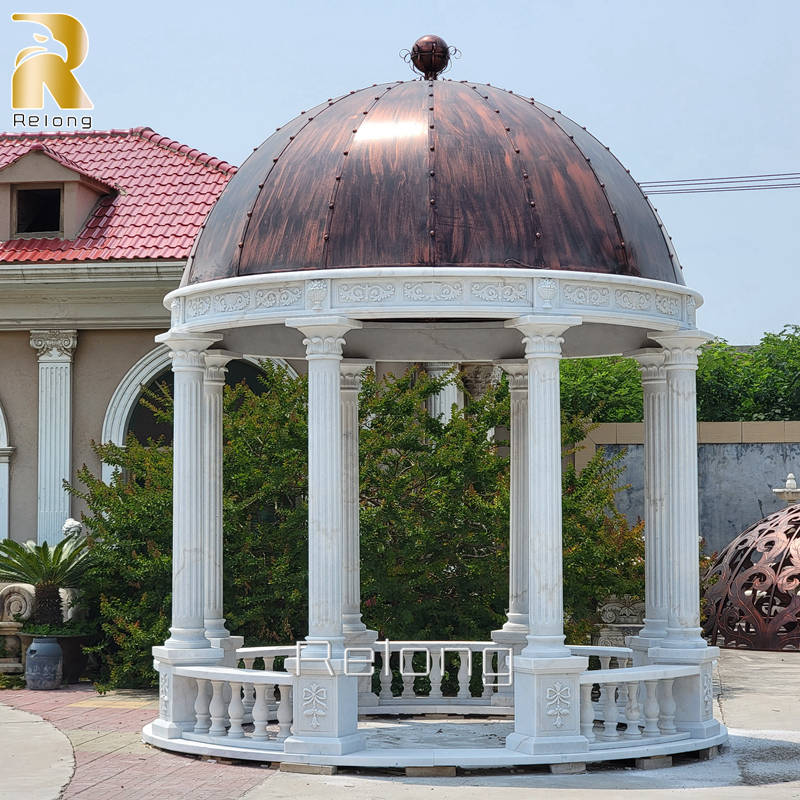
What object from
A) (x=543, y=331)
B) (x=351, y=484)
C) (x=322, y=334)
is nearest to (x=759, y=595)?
(x=351, y=484)

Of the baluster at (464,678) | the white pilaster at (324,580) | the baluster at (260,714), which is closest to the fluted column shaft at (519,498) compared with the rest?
the baluster at (464,678)

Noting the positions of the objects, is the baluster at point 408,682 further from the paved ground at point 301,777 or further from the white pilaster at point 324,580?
the white pilaster at point 324,580

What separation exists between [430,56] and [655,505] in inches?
177

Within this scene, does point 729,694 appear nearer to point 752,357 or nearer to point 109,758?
point 109,758

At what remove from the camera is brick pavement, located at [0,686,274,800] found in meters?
10.4

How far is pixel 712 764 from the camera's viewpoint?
38.1 ft

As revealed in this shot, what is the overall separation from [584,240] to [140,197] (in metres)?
12.8

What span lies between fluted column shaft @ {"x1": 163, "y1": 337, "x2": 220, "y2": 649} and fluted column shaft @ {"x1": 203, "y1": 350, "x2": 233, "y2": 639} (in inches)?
33.3

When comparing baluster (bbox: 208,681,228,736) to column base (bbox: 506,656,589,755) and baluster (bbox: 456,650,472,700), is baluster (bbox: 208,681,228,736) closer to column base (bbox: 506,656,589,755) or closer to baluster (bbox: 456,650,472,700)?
column base (bbox: 506,656,589,755)

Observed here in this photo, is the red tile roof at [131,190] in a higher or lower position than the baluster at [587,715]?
higher

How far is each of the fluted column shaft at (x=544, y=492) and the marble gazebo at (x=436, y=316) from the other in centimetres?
2

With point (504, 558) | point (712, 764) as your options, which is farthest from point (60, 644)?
point (712, 764)

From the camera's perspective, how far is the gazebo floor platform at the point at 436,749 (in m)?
10.9

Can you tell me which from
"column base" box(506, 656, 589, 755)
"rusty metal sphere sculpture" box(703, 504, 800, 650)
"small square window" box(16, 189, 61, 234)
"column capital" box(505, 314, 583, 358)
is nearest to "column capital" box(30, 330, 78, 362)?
"small square window" box(16, 189, 61, 234)
